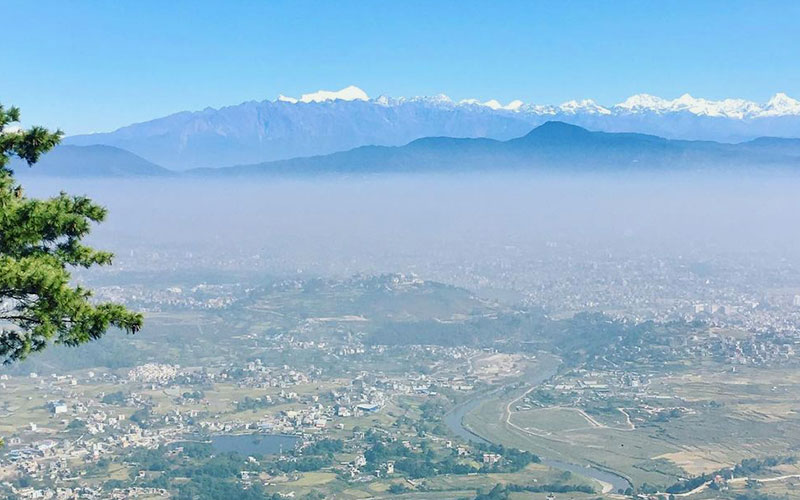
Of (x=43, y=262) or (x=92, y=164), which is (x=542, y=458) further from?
(x=92, y=164)

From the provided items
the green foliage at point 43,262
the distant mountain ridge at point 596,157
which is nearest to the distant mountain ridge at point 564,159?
the distant mountain ridge at point 596,157

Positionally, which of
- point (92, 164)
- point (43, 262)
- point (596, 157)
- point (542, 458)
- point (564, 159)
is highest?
point (596, 157)

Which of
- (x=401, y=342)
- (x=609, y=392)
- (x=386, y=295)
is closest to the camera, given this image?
(x=609, y=392)

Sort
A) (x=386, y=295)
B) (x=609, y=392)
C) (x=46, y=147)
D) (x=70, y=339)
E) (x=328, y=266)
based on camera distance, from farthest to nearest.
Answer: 1. (x=328, y=266)
2. (x=386, y=295)
3. (x=609, y=392)
4. (x=46, y=147)
5. (x=70, y=339)

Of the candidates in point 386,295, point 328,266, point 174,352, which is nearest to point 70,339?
point 174,352

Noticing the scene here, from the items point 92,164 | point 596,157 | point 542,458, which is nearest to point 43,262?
point 542,458

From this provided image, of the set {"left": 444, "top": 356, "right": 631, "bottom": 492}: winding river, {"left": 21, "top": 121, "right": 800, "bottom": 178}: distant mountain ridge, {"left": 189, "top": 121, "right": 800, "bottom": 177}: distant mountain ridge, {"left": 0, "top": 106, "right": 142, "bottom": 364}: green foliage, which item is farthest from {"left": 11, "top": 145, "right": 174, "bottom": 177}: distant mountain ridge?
{"left": 0, "top": 106, "right": 142, "bottom": 364}: green foliage

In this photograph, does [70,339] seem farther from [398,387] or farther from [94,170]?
[94,170]
